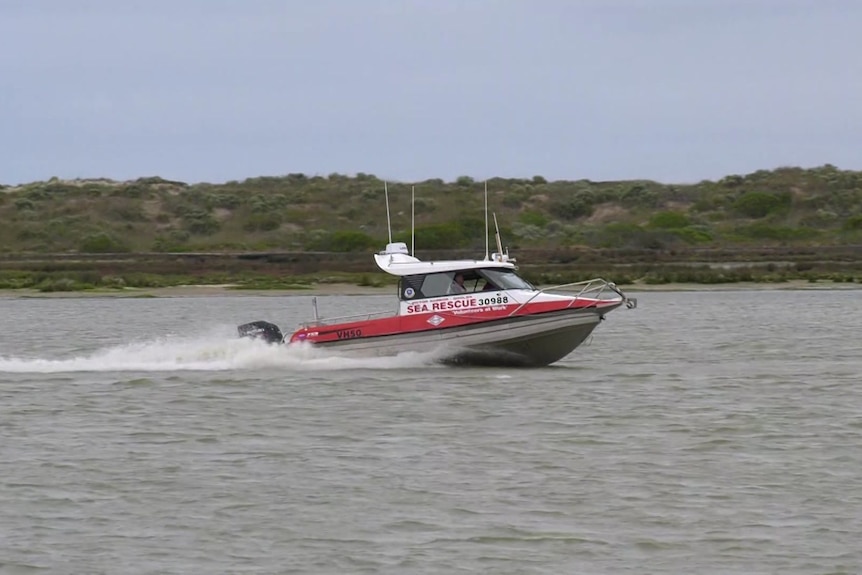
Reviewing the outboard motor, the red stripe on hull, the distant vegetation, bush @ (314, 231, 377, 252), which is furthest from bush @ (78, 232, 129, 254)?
the red stripe on hull

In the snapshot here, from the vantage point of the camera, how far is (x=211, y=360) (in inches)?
1051

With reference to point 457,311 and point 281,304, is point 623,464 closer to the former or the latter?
point 457,311

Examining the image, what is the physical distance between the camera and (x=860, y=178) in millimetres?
99438

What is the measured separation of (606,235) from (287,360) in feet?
161

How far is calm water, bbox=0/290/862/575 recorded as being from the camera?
13.3 m

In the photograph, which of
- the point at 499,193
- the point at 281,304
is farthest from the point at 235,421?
the point at 499,193

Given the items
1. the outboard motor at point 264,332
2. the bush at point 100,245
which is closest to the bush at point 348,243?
the bush at point 100,245

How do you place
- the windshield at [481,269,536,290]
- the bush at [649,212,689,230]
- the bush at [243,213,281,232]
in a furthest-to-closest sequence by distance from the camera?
1. the bush at [243,213,281,232]
2. the bush at [649,212,689,230]
3. the windshield at [481,269,536,290]

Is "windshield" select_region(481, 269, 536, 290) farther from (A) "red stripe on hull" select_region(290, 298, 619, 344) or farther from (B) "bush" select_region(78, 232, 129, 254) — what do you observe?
(B) "bush" select_region(78, 232, 129, 254)

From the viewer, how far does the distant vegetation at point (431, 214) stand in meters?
72.4

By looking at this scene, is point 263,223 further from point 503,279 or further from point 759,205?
point 503,279

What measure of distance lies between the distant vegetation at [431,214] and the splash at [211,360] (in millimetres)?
38609

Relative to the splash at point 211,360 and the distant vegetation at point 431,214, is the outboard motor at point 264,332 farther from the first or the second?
the distant vegetation at point 431,214

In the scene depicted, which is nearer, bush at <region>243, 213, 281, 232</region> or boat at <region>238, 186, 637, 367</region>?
boat at <region>238, 186, 637, 367</region>
